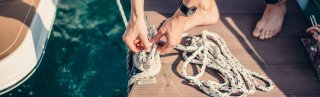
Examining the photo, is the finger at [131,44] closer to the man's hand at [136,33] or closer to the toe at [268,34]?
the man's hand at [136,33]

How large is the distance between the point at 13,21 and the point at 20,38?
0.20 metres

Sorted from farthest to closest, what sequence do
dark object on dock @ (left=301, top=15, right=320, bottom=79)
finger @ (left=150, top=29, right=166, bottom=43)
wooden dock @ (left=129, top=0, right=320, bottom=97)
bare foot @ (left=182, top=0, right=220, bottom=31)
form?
bare foot @ (left=182, top=0, right=220, bottom=31)
dark object on dock @ (left=301, top=15, right=320, bottom=79)
wooden dock @ (left=129, top=0, right=320, bottom=97)
finger @ (left=150, top=29, right=166, bottom=43)

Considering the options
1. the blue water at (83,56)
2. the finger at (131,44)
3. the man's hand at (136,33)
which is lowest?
the blue water at (83,56)

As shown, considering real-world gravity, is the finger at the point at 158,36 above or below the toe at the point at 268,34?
above

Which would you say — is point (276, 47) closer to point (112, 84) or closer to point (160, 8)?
point (160, 8)

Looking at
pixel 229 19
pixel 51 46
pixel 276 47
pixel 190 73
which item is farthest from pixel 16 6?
pixel 276 47

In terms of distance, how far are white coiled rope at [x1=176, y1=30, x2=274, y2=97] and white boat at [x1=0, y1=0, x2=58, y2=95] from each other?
111 cm

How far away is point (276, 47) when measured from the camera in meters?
3.38

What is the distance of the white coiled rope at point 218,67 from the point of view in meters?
2.97

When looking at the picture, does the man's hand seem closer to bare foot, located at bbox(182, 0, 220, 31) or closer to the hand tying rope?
the hand tying rope

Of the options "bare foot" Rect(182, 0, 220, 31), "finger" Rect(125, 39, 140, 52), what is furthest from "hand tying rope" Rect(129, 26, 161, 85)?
"bare foot" Rect(182, 0, 220, 31)

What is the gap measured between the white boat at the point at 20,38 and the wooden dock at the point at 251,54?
0.84 meters

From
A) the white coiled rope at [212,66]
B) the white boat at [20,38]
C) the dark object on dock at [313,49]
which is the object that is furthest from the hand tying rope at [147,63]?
the dark object on dock at [313,49]

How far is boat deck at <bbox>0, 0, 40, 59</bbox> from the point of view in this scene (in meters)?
3.00
